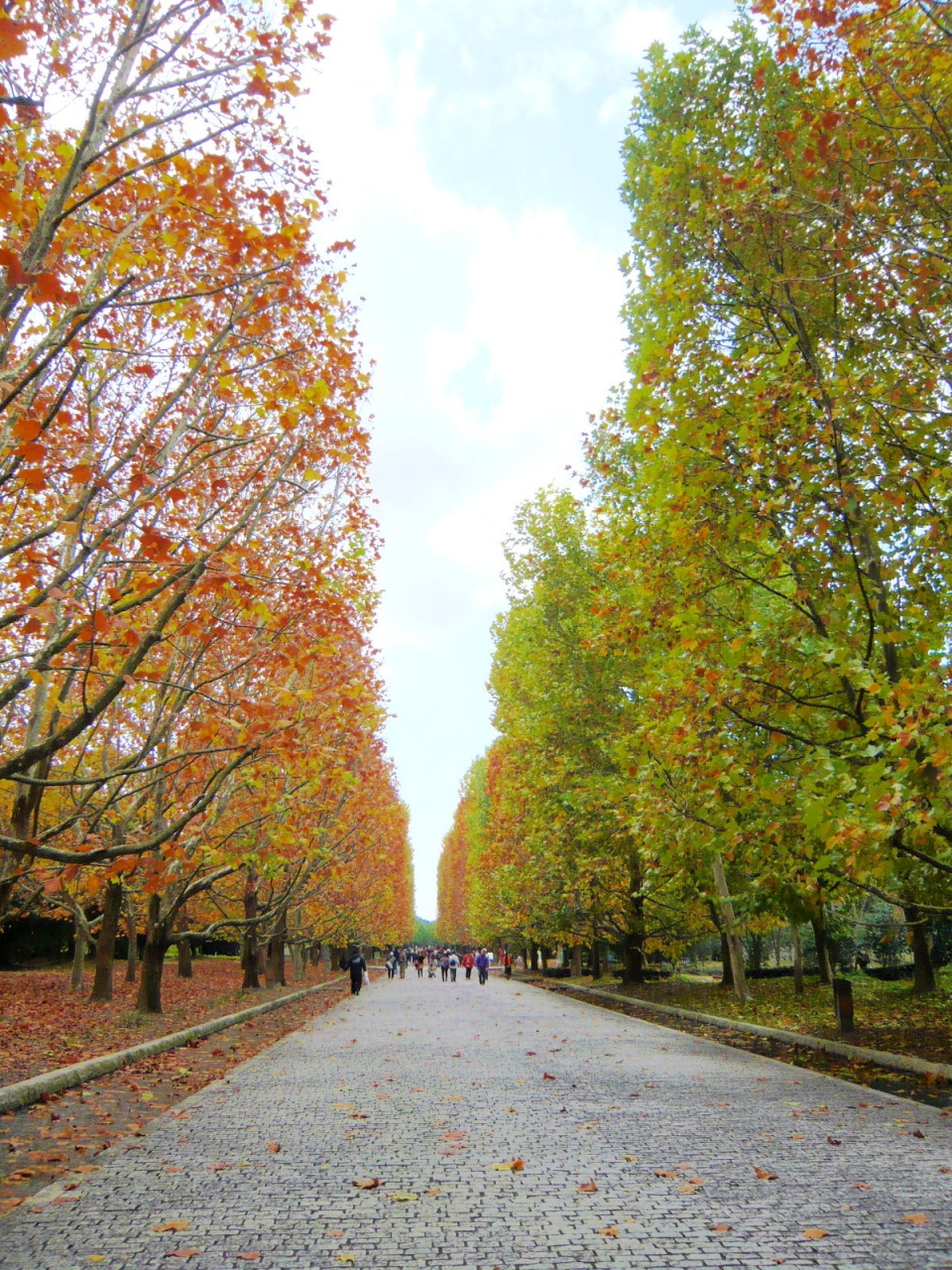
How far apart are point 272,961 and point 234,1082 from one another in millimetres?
23750

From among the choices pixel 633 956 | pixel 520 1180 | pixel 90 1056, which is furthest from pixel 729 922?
pixel 520 1180

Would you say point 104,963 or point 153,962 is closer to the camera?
point 153,962

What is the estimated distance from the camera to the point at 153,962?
718 inches

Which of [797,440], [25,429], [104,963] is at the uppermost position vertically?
[797,440]

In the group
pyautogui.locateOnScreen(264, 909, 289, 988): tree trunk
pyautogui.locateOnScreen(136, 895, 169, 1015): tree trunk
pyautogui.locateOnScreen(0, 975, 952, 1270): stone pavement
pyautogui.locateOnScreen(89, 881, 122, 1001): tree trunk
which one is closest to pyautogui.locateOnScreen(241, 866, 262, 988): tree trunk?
pyautogui.locateOnScreen(264, 909, 289, 988): tree trunk

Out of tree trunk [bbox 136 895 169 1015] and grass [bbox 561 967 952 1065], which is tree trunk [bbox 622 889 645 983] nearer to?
grass [bbox 561 967 952 1065]

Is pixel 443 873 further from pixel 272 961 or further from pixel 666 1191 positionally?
pixel 666 1191

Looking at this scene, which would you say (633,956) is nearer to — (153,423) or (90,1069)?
(90,1069)

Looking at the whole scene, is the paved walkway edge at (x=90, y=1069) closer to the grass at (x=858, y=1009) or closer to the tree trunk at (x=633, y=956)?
the grass at (x=858, y=1009)

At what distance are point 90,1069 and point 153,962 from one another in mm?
8035

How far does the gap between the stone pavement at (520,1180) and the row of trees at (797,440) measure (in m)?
A: 2.47

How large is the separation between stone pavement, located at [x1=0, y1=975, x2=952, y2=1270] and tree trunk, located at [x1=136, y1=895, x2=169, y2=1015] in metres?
7.43

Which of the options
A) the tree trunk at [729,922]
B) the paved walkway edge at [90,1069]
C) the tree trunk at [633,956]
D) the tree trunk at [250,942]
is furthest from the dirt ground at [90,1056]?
the tree trunk at [633,956]

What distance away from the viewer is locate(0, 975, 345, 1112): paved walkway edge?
8.65 metres
